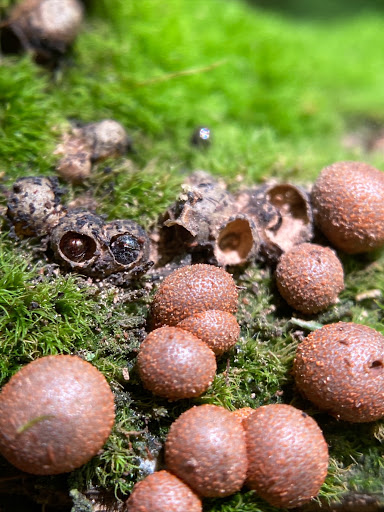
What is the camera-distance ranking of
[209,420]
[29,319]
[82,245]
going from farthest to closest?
[82,245], [29,319], [209,420]

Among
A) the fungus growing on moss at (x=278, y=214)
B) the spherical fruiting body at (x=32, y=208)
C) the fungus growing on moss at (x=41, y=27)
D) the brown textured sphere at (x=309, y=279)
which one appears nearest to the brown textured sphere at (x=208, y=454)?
the brown textured sphere at (x=309, y=279)

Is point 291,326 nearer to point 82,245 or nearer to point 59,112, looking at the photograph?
point 82,245

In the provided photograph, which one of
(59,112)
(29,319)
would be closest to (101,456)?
(29,319)

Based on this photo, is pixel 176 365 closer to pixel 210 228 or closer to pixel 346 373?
pixel 346 373

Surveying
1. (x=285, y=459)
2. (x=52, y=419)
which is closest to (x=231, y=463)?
(x=285, y=459)

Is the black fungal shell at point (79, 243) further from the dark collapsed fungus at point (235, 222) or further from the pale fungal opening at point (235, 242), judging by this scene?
the pale fungal opening at point (235, 242)

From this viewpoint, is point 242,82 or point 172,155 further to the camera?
point 242,82

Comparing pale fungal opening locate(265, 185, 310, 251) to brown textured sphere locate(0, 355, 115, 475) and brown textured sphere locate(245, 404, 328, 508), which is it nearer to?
brown textured sphere locate(245, 404, 328, 508)
